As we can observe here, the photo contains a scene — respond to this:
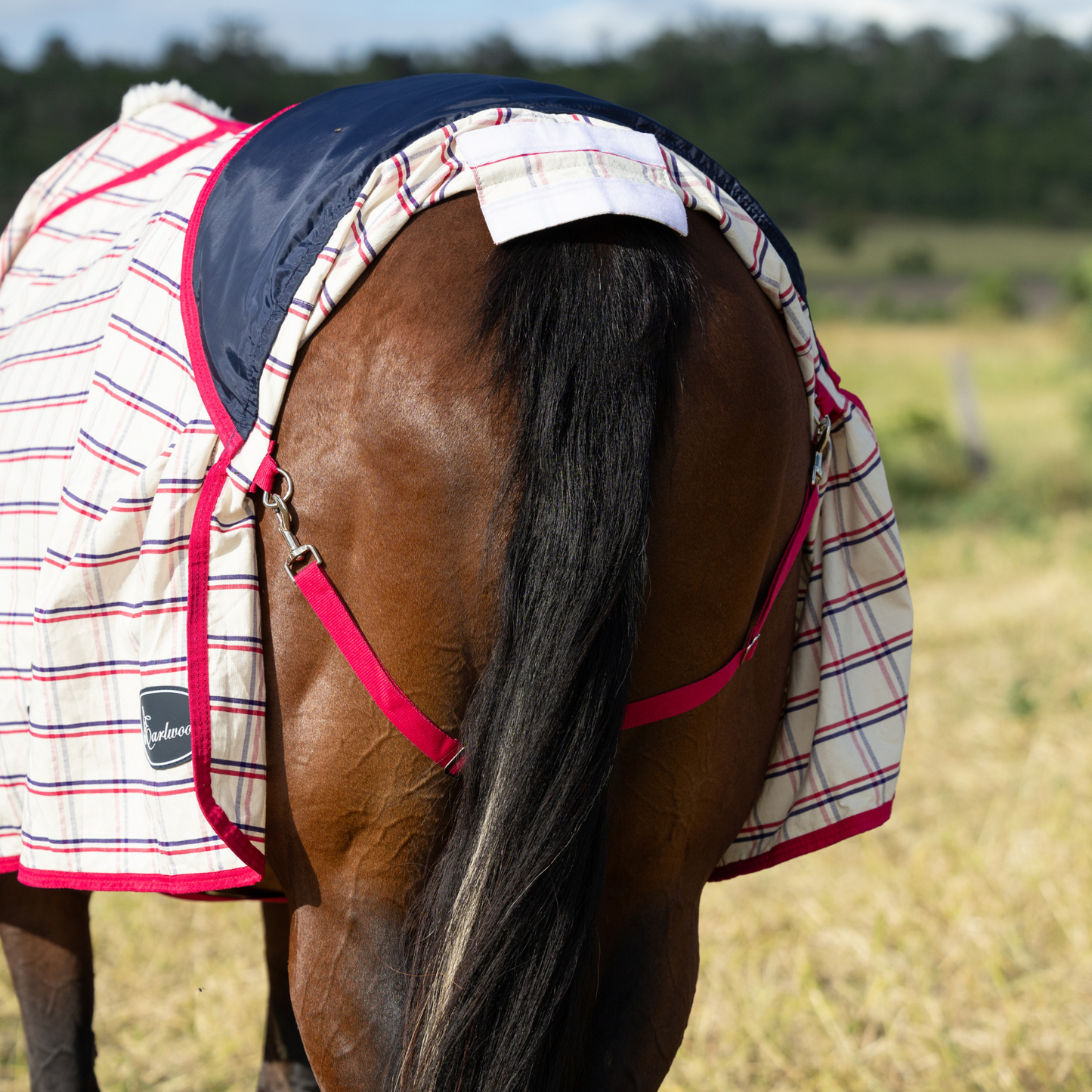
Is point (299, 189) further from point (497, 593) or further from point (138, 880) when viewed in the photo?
point (138, 880)

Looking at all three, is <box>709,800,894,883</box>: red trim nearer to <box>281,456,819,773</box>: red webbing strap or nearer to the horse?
the horse

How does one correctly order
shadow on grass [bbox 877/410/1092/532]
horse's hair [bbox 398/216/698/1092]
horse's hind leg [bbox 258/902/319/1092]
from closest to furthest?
horse's hair [bbox 398/216/698/1092]
horse's hind leg [bbox 258/902/319/1092]
shadow on grass [bbox 877/410/1092/532]

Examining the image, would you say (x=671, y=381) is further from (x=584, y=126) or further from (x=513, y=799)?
(x=513, y=799)

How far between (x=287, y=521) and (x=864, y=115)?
36.3m

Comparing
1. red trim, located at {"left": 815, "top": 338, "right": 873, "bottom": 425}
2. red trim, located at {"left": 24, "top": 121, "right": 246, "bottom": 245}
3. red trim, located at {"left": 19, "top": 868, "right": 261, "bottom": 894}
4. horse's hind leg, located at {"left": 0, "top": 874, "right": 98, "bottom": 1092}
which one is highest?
red trim, located at {"left": 24, "top": 121, "right": 246, "bottom": 245}

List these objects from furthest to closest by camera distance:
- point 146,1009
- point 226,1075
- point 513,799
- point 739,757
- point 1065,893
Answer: point 1065,893 < point 146,1009 < point 226,1075 < point 739,757 < point 513,799

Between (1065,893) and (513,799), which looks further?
(1065,893)

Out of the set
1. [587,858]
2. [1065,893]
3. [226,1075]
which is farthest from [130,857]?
[1065,893]

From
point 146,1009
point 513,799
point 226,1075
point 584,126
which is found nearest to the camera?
point 513,799

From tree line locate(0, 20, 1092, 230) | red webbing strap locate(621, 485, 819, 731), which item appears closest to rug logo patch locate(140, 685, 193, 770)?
red webbing strap locate(621, 485, 819, 731)

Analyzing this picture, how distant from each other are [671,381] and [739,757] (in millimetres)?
434

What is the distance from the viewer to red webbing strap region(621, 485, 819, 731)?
0.98 metres

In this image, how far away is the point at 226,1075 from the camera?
7.31 ft

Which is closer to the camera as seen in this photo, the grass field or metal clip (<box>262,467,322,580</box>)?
metal clip (<box>262,467,322,580</box>)
